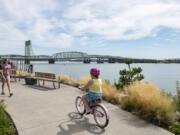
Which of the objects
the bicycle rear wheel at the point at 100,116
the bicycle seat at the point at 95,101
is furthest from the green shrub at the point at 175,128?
the bicycle seat at the point at 95,101

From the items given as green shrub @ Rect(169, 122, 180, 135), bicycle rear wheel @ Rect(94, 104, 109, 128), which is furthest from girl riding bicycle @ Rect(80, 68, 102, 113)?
green shrub @ Rect(169, 122, 180, 135)

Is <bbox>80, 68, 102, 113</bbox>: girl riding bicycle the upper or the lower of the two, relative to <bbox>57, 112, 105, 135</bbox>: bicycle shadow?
upper

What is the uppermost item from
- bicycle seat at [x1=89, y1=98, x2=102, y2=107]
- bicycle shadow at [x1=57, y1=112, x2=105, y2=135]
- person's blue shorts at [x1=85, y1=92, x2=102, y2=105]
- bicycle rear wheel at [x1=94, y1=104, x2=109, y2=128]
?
person's blue shorts at [x1=85, y1=92, x2=102, y2=105]

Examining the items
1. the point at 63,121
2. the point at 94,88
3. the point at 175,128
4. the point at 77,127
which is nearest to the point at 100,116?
the point at 77,127

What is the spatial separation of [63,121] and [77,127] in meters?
0.69

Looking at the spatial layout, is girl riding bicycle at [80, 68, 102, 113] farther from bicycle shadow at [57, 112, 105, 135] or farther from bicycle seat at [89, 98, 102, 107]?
bicycle shadow at [57, 112, 105, 135]

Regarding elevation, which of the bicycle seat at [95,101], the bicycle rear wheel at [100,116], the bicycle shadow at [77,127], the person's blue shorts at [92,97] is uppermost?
the person's blue shorts at [92,97]

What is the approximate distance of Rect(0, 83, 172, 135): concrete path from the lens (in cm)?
770

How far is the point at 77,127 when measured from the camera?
804 centimetres

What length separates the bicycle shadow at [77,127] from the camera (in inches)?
303

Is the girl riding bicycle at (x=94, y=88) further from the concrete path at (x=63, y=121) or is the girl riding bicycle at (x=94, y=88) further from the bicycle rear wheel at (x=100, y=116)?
the concrete path at (x=63, y=121)

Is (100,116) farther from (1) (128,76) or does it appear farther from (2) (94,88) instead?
(1) (128,76)

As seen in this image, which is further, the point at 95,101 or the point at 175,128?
the point at 95,101

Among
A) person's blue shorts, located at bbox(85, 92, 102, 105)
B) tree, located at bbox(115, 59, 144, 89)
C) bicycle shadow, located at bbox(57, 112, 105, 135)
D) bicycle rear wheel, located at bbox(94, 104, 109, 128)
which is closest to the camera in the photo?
bicycle shadow, located at bbox(57, 112, 105, 135)
